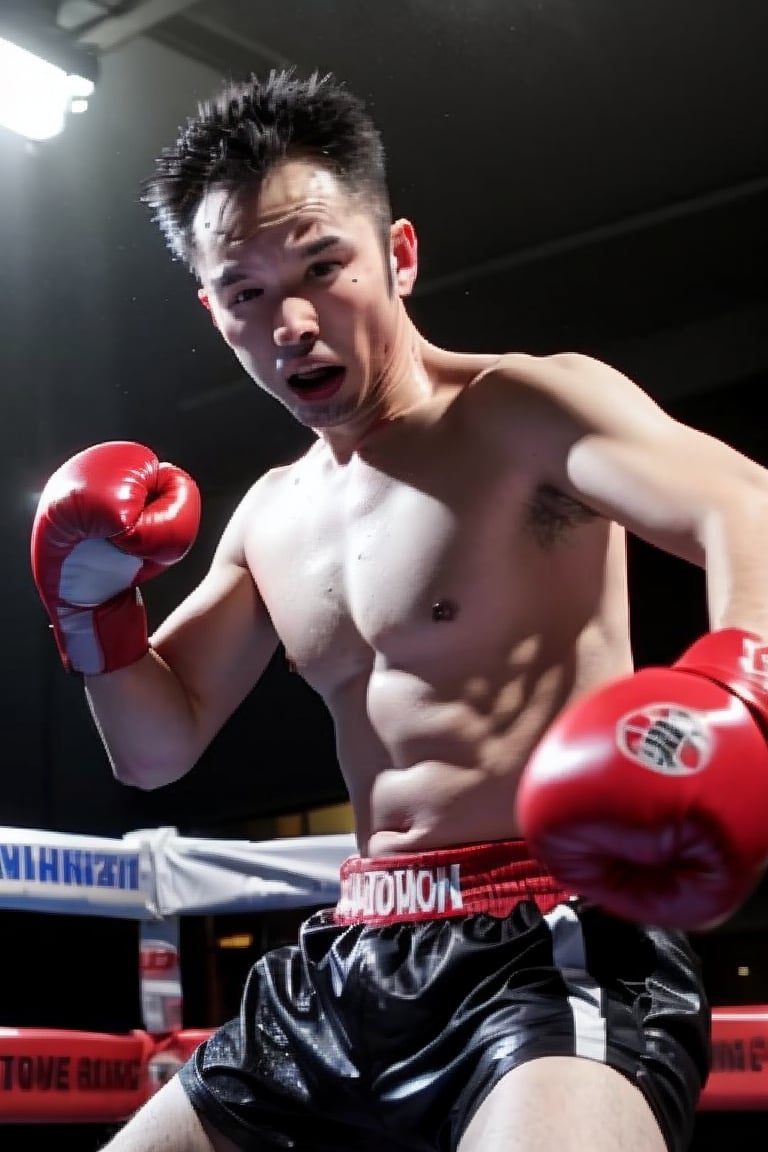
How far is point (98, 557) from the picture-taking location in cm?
175

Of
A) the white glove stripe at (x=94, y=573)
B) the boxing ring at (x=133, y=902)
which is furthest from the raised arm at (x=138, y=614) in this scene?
the boxing ring at (x=133, y=902)

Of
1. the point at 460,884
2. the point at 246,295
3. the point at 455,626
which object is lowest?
the point at 460,884

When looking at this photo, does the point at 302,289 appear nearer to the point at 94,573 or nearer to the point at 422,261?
the point at 94,573

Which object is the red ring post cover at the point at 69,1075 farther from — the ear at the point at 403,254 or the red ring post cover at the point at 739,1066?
the ear at the point at 403,254

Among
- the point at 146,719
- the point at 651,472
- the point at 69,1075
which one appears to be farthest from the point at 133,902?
the point at 651,472

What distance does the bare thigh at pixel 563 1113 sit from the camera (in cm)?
116

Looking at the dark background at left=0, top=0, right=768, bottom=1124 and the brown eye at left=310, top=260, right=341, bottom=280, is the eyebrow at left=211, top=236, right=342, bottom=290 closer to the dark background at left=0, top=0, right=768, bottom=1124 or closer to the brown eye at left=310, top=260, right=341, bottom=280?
the brown eye at left=310, top=260, right=341, bottom=280

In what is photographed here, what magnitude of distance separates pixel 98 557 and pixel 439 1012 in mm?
717

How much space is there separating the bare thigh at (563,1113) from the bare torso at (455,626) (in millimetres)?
287

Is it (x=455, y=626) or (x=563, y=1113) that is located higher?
(x=455, y=626)

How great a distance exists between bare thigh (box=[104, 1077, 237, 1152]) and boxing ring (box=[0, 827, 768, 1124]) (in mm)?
1314

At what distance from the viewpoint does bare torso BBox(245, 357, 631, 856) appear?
1.47 metres

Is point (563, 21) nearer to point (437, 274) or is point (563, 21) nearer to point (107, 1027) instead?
point (437, 274)

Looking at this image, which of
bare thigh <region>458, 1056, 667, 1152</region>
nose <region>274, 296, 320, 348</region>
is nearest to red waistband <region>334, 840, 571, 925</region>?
bare thigh <region>458, 1056, 667, 1152</region>
